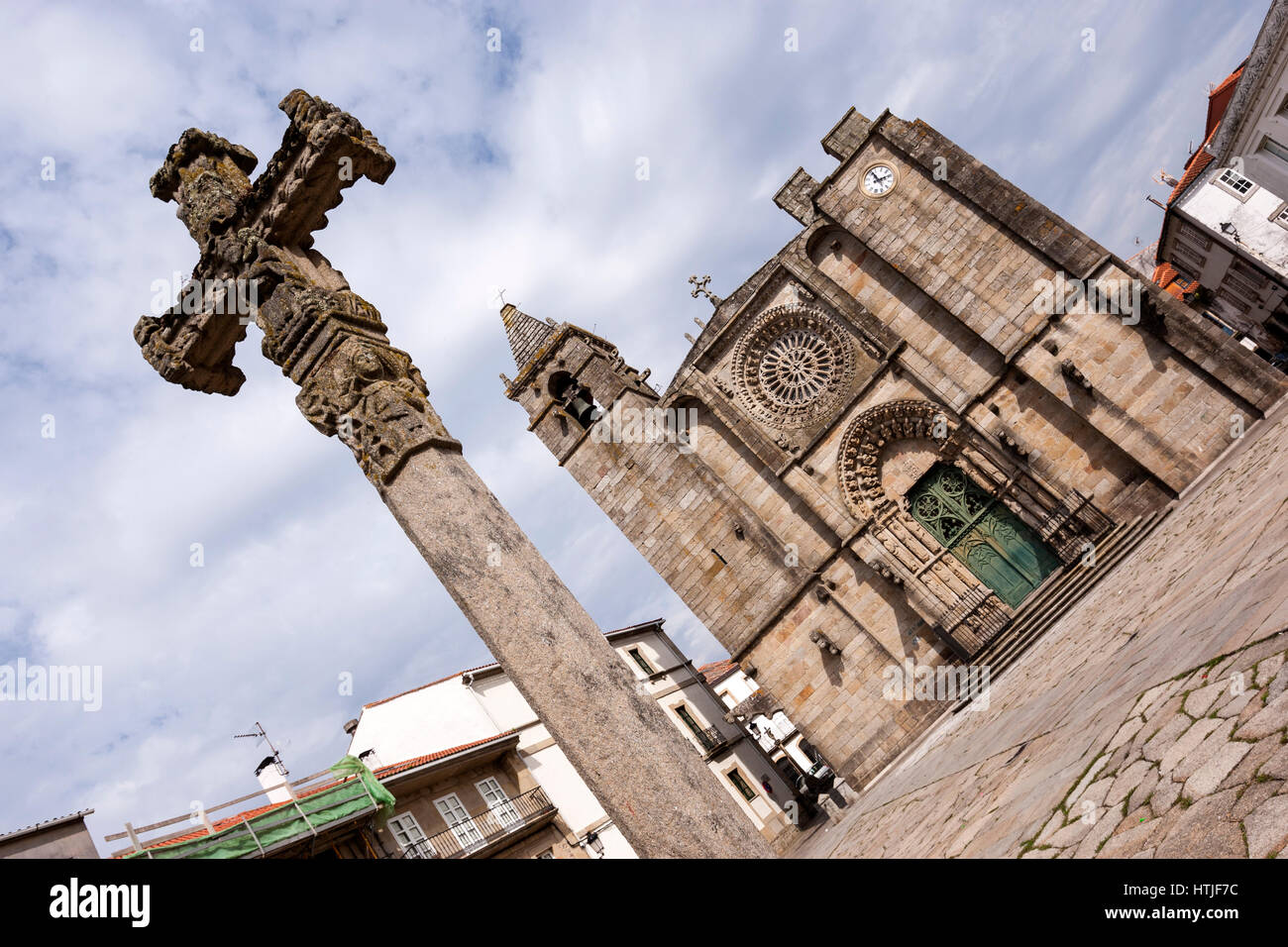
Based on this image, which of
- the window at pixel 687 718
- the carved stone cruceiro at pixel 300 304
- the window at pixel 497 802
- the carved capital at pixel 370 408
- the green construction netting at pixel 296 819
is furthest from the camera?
the window at pixel 687 718

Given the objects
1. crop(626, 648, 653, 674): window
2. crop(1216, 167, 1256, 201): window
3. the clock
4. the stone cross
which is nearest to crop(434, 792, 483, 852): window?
crop(626, 648, 653, 674): window

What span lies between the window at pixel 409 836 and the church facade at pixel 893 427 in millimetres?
7529

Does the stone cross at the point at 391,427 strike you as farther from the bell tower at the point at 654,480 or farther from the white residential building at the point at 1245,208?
the white residential building at the point at 1245,208

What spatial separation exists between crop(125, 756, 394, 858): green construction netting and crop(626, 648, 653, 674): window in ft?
45.5

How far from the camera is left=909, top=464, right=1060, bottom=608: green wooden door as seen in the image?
16.7 m

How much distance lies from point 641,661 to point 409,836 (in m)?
13.7

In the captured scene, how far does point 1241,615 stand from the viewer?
4.28m

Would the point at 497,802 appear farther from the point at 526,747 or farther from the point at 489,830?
the point at 526,747

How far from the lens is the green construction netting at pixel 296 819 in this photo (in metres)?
13.0

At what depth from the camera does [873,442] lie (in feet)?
60.5

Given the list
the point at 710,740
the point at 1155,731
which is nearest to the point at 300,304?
the point at 1155,731

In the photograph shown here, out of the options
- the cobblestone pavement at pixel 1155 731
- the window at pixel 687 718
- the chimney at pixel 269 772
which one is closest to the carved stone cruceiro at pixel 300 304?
the cobblestone pavement at pixel 1155 731

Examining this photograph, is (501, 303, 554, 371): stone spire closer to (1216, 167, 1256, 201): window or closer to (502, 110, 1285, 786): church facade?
(502, 110, 1285, 786): church facade
